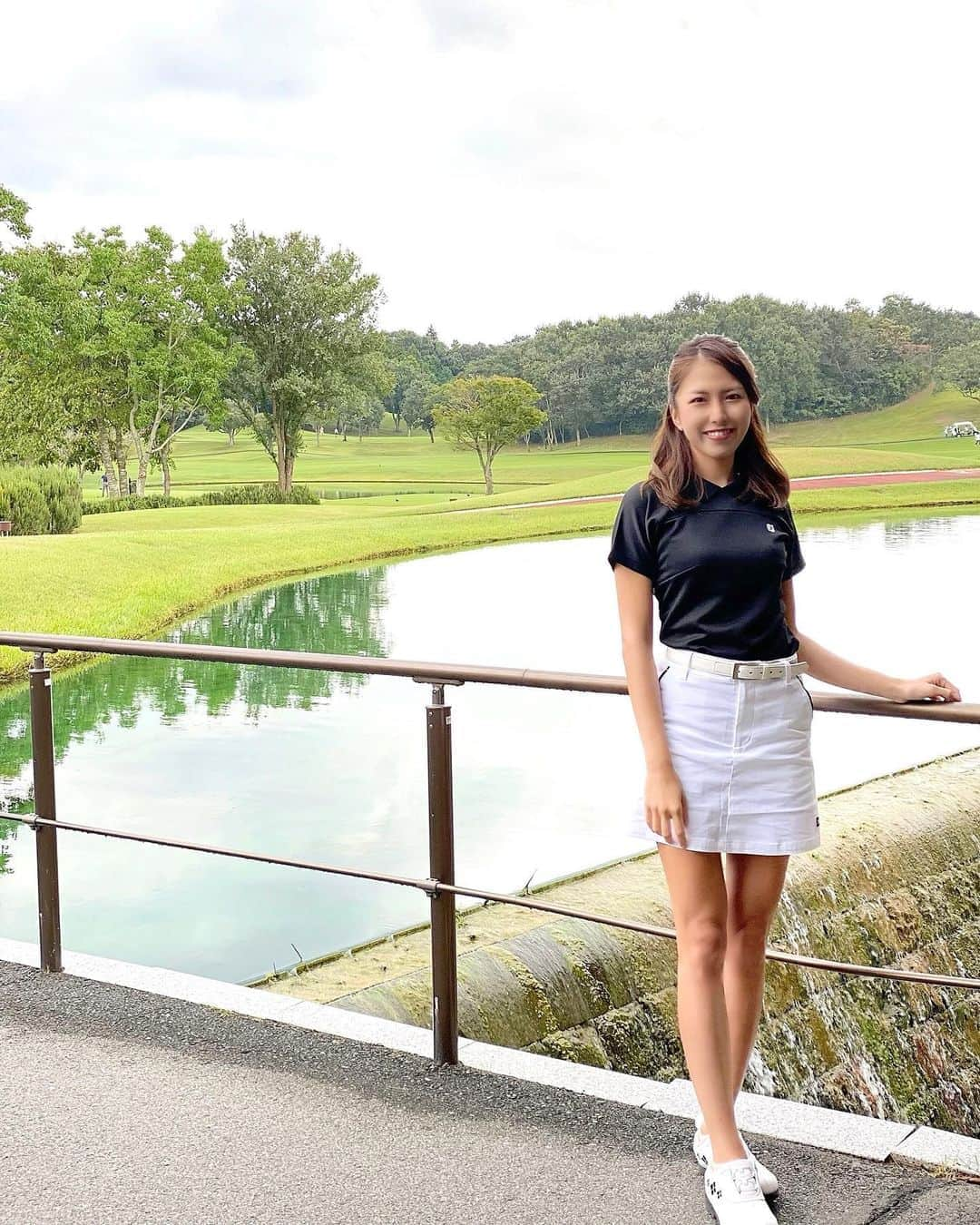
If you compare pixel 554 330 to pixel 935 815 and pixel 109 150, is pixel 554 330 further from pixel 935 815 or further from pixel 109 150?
pixel 935 815

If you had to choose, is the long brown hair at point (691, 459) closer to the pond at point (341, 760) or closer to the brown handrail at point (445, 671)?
the brown handrail at point (445, 671)

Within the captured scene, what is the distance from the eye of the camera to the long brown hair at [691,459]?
97.3 inches

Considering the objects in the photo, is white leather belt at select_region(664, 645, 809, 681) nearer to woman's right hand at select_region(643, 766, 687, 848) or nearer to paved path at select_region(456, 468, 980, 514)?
woman's right hand at select_region(643, 766, 687, 848)

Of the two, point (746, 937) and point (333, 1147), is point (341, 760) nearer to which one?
point (333, 1147)

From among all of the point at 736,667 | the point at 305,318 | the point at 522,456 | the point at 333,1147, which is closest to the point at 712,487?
the point at 736,667

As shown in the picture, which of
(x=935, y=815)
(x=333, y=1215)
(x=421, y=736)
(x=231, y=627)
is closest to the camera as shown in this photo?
(x=333, y=1215)

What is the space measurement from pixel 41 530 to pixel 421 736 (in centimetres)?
2003

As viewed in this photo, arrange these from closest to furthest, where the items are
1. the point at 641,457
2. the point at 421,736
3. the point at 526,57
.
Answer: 1. the point at 421,736
2. the point at 641,457
3. the point at 526,57

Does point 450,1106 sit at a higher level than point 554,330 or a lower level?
lower

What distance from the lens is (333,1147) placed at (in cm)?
270

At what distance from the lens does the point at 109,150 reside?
10550 cm

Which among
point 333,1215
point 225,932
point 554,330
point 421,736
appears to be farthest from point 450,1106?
point 554,330

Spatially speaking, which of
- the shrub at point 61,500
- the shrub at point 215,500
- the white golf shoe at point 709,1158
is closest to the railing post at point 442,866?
the white golf shoe at point 709,1158

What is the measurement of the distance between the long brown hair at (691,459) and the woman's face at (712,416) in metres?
0.02
